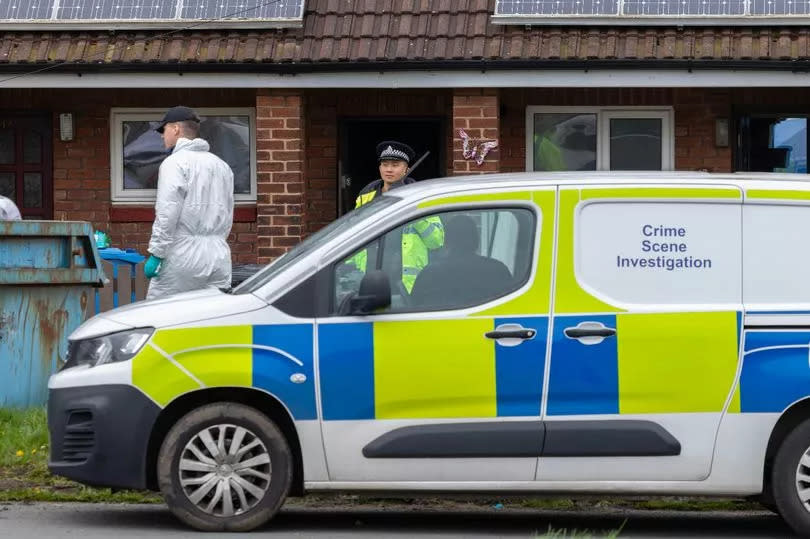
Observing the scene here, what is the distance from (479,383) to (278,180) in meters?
7.13

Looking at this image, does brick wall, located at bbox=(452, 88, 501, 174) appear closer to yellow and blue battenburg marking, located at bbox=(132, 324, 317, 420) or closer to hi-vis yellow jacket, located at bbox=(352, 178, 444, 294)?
hi-vis yellow jacket, located at bbox=(352, 178, 444, 294)

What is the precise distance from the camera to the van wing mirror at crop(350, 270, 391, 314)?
286 inches

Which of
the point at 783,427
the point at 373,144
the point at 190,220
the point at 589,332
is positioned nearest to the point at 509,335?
the point at 589,332

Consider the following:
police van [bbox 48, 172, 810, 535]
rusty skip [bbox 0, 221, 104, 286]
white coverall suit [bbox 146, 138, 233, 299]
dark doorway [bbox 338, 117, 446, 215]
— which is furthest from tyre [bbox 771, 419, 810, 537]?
dark doorway [bbox 338, 117, 446, 215]

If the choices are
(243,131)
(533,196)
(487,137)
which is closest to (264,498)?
(533,196)

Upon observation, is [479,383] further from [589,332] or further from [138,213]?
[138,213]

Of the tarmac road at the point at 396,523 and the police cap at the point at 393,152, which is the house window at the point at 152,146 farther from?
the tarmac road at the point at 396,523

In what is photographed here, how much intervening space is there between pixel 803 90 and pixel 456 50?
10.3ft

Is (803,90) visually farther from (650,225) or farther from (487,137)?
(650,225)

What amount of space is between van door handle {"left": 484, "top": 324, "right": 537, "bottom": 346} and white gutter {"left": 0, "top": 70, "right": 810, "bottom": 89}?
21.6ft

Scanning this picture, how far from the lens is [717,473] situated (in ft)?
24.1

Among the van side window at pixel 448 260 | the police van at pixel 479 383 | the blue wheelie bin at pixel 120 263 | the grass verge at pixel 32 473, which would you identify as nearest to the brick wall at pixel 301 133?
the blue wheelie bin at pixel 120 263

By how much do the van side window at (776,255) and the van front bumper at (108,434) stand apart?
271 centimetres

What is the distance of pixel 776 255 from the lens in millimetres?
7465
